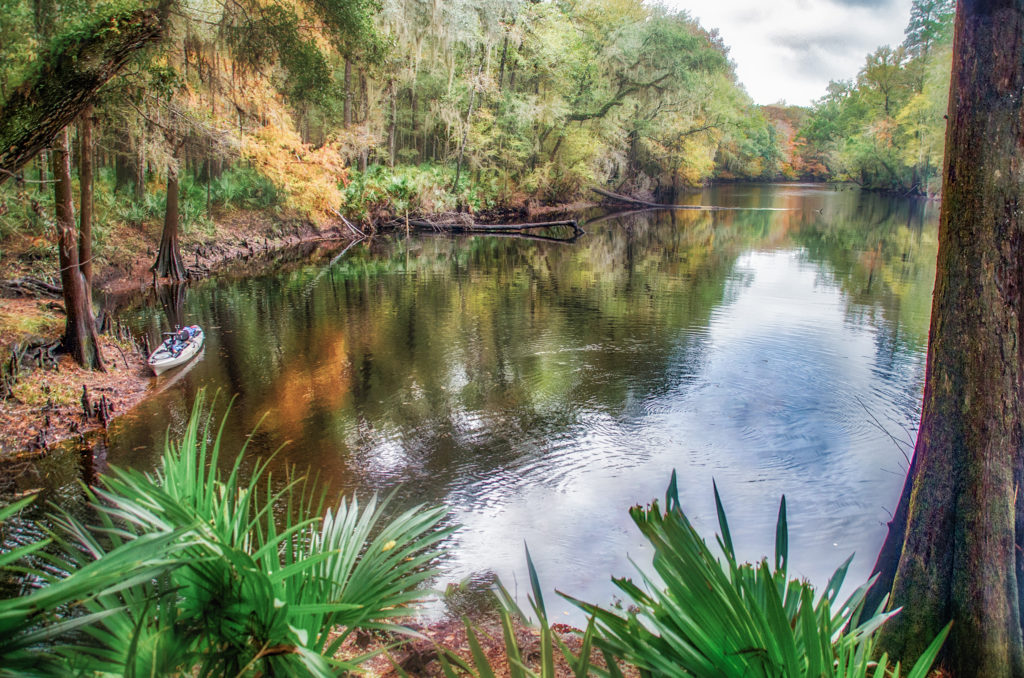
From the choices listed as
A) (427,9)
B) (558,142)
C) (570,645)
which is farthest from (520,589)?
(558,142)

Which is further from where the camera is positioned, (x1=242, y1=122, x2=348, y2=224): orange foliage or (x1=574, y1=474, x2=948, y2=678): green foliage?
(x1=242, y1=122, x2=348, y2=224): orange foliage

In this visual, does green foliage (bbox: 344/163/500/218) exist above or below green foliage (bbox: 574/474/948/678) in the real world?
above

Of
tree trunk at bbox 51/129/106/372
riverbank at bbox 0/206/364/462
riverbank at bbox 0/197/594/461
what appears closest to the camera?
riverbank at bbox 0/206/364/462

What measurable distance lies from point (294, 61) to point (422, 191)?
2348 centimetres

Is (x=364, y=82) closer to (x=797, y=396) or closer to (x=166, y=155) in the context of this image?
(x=166, y=155)

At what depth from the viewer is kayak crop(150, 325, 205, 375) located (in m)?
11.1

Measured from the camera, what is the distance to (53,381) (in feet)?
31.1

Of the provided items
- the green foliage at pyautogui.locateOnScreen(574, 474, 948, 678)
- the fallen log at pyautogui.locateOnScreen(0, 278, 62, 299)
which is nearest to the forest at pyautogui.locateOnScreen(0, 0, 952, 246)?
the fallen log at pyautogui.locateOnScreen(0, 278, 62, 299)

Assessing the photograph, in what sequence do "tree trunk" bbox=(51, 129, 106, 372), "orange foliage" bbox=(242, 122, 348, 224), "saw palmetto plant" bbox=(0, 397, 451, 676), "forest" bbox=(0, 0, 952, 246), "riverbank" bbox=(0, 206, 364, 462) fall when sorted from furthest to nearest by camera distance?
"orange foliage" bbox=(242, 122, 348, 224) → "forest" bbox=(0, 0, 952, 246) → "tree trunk" bbox=(51, 129, 106, 372) → "riverbank" bbox=(0, 206, 364, 462) → "saw palmetto plant" bbox=(0, 397, 451, 676)

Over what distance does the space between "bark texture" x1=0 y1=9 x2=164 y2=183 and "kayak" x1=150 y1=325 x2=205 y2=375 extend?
5.99 metres

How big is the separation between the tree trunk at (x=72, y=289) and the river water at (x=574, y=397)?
1164mm

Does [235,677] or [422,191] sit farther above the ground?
[422,191]

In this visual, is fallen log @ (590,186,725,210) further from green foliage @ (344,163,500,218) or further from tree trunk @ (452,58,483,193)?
green foliage @ (344,163,500,218)

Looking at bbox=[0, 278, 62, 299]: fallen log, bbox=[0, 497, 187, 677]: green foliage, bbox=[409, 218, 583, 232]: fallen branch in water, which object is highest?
bbox=[409, 218, 583, 232]: fallen branch in water
